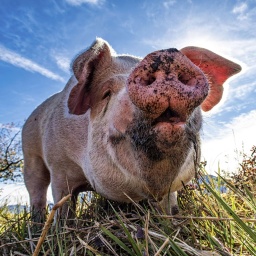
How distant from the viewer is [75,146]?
4078mm

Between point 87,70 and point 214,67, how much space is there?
1.21 metres

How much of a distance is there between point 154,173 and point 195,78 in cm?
79

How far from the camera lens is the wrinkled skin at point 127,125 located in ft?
7.30

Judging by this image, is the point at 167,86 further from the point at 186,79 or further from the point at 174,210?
the point at 174,210

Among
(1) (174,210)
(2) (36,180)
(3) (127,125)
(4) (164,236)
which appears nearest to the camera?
(4) (164,236)

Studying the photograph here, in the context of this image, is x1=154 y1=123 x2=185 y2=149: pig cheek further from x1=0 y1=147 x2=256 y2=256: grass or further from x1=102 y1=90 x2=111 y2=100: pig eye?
x1=102 y1=90 x2=111 y2=100: pig eye

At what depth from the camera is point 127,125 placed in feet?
8.61

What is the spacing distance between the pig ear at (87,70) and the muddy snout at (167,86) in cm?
117

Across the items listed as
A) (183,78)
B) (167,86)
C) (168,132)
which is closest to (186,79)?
(183,78)

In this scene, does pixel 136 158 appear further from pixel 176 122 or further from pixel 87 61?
pixel 87 61

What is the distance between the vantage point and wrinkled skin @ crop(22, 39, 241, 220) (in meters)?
2.22

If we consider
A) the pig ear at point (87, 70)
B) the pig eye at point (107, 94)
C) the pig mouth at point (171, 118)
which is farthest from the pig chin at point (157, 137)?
the pig ear at point (87, 70)

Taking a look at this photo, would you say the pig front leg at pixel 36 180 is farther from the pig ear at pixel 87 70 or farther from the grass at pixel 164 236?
the grass at pixel 164 236

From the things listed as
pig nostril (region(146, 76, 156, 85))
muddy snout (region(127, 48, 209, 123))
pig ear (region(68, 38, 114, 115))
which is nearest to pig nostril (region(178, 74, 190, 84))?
muddy snout (region(127, 48, 209, 123))
